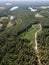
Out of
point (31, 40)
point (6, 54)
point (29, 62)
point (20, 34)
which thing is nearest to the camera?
point (29, 62)

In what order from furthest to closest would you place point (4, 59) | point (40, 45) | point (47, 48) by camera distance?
1. point (40, 45)
2. point (47, 48)
3. point (4, 59)

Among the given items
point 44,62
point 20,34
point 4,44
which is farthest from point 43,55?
point 20,34

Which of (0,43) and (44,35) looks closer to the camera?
(0,43)

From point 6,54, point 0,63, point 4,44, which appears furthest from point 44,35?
point 0,63

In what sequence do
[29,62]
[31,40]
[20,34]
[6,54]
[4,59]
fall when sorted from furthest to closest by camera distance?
[20,34]
[31,40]
[6,54]
[4,59]
[29,62]

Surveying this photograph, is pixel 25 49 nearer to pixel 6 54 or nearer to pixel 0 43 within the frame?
pixel 6 54

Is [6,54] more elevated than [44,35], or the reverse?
[6,54]

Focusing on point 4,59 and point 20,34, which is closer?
point 4,59

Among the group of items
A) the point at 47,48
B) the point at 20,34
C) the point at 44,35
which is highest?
the point at 47,48

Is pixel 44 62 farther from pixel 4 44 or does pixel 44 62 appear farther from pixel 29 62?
pixel 4 44
